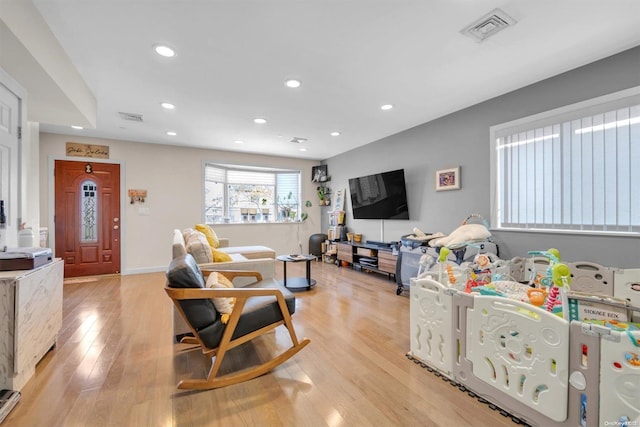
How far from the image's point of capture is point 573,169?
2.67 metres

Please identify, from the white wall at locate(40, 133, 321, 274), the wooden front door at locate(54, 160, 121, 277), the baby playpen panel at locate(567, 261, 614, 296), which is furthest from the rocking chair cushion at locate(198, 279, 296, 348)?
the wooden front door at locate(54, 160, 121, 277)

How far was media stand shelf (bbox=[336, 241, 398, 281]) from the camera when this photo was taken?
437 centimetres

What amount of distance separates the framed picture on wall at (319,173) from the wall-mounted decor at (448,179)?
311cm

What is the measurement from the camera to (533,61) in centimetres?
246

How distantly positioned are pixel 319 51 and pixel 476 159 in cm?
243

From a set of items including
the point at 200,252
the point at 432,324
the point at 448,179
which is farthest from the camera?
the point at 448,179

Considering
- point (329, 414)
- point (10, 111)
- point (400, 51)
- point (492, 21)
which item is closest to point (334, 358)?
point (329, 414)

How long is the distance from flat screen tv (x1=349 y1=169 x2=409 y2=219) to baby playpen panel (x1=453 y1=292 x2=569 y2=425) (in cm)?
289

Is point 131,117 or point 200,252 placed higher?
point 131,117

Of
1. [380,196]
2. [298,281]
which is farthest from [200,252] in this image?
[380,196]

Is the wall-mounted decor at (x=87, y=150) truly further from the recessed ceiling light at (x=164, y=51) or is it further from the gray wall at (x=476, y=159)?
the gray wall at (x=476, y=159)

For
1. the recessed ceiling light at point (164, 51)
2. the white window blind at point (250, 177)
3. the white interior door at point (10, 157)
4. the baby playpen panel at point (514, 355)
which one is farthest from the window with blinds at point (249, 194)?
the baby playpen panel at point (514, 355)

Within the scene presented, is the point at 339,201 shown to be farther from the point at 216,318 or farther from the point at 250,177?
the point at 216,318

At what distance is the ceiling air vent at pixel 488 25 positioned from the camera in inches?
74.3
